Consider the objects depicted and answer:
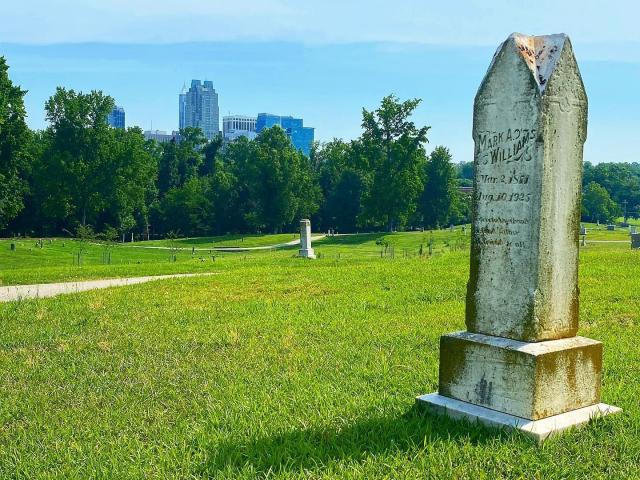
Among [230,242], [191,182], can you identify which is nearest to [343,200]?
[191,182]

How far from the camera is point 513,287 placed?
4.51 metres

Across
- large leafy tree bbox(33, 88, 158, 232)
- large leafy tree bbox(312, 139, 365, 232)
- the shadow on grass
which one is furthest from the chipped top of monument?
large leafy tree bbox(312, 139, 365, 232)

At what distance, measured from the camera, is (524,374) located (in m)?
4.30

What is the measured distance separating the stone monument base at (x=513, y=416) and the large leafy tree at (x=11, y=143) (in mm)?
43163

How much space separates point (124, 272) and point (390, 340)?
12276 mm

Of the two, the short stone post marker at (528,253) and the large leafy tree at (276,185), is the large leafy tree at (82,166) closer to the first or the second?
the large leafy tree at (276,185)

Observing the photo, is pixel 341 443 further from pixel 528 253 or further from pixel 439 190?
pixel 439 190

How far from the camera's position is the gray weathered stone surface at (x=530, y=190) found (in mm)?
4387

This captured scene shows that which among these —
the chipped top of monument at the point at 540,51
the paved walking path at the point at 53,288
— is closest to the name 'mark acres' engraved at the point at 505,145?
the chipped top of monument at the point at 540,51

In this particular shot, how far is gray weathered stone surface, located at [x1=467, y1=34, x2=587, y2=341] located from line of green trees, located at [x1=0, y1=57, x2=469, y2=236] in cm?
4120

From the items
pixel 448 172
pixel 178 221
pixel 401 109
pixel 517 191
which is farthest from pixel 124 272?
pixel 448 172

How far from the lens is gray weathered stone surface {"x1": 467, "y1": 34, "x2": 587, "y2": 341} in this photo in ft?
14.4

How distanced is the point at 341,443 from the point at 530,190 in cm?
214

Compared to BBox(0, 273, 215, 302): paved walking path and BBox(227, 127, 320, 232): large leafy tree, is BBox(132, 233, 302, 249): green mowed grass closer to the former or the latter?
BBox(227, 127, 320, 232): large leafy tree
